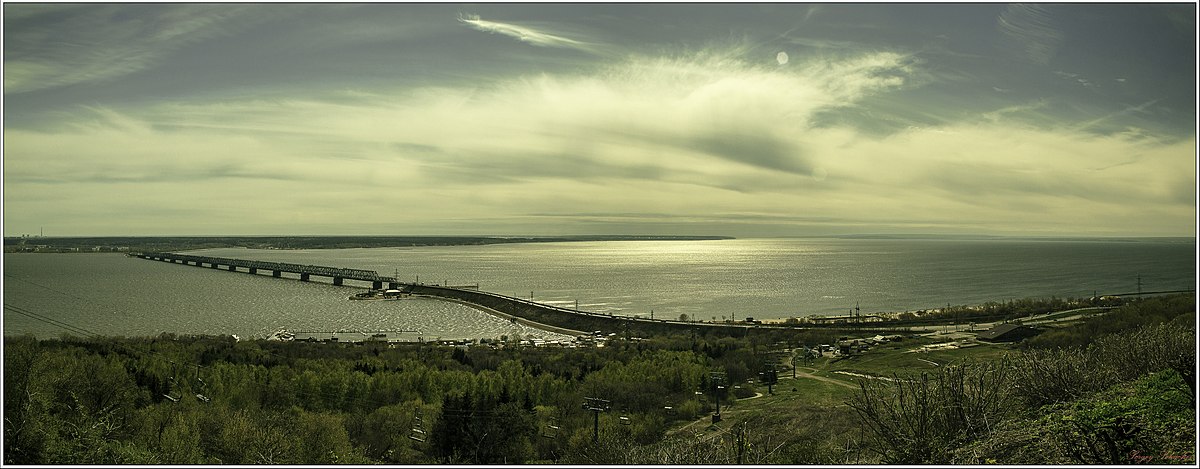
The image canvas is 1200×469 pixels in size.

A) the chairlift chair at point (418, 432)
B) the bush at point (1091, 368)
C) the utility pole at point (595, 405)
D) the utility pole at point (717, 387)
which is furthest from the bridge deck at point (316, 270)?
the bush at point (1091, 368)

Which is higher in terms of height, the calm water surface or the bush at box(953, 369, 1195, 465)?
the bush at box(953, 369, 1195, 465)

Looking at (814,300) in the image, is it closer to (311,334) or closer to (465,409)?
(311,334)

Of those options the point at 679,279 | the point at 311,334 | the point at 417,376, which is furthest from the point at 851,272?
the point at 417,376

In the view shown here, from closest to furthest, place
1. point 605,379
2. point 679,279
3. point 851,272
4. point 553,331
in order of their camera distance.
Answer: point 605,379, point 553,331, point 679,279, point 851,272

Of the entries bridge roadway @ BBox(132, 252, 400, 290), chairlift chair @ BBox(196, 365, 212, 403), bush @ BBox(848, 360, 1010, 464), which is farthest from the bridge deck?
bush @ BBox(848, 360, 1010, 464)

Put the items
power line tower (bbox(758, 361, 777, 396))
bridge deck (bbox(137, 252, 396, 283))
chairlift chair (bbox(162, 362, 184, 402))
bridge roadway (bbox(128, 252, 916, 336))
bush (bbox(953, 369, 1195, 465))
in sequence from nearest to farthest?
bush (bbox(953, 369, 1195, 465)) < chairlift chair (bbox(162, 362, 184, 402)) < power line tower (bbox(758, 361, 777, 396)) < bridge roadway (bbox(128, 252, 916, 336)) < bridge deck (bbox(137, 252, 396, 283))

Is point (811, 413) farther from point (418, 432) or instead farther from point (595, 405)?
point (418, 432)

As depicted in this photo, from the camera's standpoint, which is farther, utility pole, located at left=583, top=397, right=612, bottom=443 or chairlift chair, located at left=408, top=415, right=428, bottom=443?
utility pole, located at left=583, top=397, right=612, bottom=443

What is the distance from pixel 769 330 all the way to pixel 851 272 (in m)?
115

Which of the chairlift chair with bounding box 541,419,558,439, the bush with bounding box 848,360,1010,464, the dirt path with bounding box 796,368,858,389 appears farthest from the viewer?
the dirt path with bounding box 796,368,858,389

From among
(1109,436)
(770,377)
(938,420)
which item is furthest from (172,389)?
(1109,436)

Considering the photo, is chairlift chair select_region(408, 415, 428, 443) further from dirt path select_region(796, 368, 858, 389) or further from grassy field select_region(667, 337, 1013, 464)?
dirt path select_region(796, 368, 858, 389)

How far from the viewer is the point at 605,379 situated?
3709cm

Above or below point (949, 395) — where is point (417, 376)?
below
